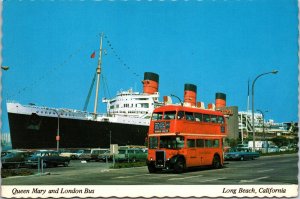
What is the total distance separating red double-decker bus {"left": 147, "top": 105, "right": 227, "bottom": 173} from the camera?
68.7ft

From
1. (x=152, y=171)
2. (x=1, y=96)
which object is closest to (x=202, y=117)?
(x=152, y=171)

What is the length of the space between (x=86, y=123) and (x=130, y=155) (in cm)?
2048

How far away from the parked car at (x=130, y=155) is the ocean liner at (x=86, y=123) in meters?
11.0

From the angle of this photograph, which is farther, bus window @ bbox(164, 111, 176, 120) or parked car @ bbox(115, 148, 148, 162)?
parked car @ bbox(115, 148, 148, 162)

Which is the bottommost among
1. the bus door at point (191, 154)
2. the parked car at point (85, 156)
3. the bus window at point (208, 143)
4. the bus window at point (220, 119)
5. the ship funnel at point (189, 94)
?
the parked car at point (85, 156)

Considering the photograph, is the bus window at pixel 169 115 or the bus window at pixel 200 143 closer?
the bus window at pixel 169 115

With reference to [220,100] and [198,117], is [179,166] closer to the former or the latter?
[198,117]

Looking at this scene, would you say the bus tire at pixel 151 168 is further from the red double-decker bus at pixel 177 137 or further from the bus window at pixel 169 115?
the bus window at pixel 169 115

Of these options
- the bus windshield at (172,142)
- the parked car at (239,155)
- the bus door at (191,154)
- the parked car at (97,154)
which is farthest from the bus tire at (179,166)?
the parked car at (97,154)

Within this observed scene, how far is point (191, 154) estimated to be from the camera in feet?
72.3

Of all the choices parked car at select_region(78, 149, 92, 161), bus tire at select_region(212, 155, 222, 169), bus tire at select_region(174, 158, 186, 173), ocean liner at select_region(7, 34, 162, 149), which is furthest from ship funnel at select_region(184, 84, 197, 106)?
bus tire at select_region(174, 158, 186, 173)

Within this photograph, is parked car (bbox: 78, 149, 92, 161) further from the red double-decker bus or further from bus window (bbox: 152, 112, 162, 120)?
bus window (bbox: 152, 112, 162, 120)

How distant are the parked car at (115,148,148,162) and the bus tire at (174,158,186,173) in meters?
13.4

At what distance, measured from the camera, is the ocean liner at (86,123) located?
4800cm
